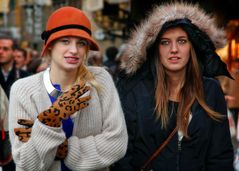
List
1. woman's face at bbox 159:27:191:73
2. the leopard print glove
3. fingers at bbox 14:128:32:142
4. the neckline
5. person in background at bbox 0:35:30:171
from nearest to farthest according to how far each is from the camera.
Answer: the leopard print glove → fingers at bbox 14:128:32:142 → the neckline → woman's face at bbox 159:27:191:73 → person in background at bbox 0:35:30:171

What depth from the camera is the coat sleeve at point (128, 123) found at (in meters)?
4.61

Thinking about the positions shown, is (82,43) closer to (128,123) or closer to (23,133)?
(23,133)

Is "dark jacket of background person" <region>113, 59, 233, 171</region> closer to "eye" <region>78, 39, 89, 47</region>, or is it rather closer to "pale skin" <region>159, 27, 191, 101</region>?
"pale skin" <region>159, 27, 191, 101</region>

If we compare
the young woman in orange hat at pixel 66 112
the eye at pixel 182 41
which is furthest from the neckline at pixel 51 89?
the eye at pixel 182 41

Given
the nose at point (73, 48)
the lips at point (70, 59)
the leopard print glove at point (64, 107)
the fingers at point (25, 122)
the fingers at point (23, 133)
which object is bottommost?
the fingers at point (23, 133)

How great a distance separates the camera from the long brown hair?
4.63 m

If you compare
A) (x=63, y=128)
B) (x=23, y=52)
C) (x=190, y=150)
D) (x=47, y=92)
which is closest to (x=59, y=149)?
(x=63, y=128)

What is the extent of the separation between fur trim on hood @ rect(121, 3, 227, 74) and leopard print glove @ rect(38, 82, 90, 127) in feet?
3.29

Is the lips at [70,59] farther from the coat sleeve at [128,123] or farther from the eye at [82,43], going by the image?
the coat sleeve at [128,123]

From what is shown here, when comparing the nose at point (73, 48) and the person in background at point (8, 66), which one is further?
the person in background at point (8, 66)

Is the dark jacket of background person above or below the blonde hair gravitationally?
below

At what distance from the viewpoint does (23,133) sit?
3.99m

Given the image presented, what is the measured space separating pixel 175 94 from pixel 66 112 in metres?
1.26

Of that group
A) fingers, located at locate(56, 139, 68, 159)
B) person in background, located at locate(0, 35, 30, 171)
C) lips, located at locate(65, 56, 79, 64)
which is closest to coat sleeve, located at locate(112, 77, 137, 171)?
fingers, located at locate(56, 139, 68, 159)
